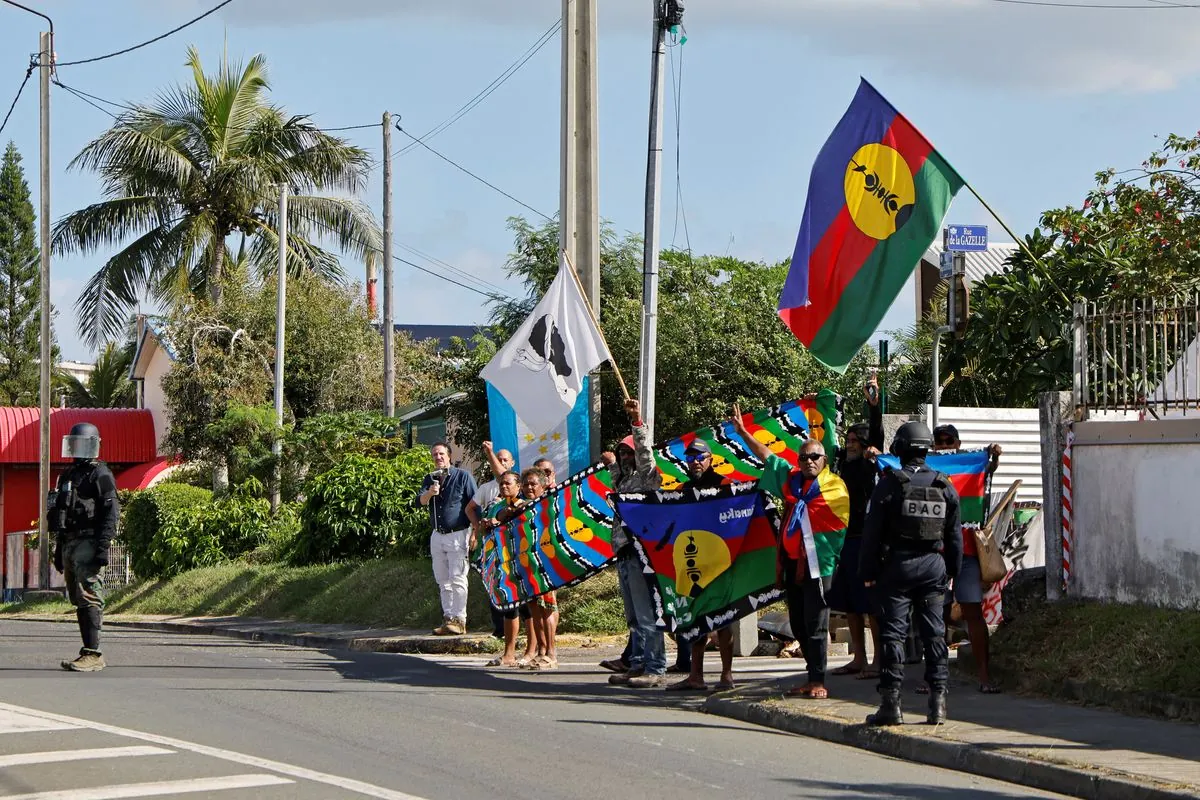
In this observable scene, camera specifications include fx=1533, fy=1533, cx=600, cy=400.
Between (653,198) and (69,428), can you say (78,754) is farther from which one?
(69,428)

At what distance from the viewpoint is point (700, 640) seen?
1154 cm

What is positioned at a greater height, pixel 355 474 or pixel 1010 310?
pixel 1010 310

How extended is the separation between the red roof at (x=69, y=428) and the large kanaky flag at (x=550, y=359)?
80.1ft

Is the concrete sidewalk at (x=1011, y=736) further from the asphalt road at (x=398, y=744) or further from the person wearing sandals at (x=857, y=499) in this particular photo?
the person wearing sandals at (x=857, y=499)

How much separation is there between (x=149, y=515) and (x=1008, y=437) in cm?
1575

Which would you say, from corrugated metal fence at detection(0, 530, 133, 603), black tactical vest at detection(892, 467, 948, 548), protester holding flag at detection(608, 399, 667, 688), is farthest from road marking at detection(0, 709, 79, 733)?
corrugated metal fence at detection(0, 530, 133, 603)

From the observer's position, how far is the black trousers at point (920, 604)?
9.26 metres

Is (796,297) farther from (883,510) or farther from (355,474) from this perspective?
(355,474)

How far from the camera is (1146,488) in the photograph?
36.1ft

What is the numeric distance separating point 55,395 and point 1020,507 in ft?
180

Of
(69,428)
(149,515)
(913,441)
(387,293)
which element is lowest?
(149,515)

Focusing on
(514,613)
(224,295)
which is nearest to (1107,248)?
(514,613)

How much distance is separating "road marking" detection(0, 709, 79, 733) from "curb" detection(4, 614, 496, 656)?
20.2 ft

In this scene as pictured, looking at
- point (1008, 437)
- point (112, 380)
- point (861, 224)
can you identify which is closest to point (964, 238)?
point (1008, 437)
